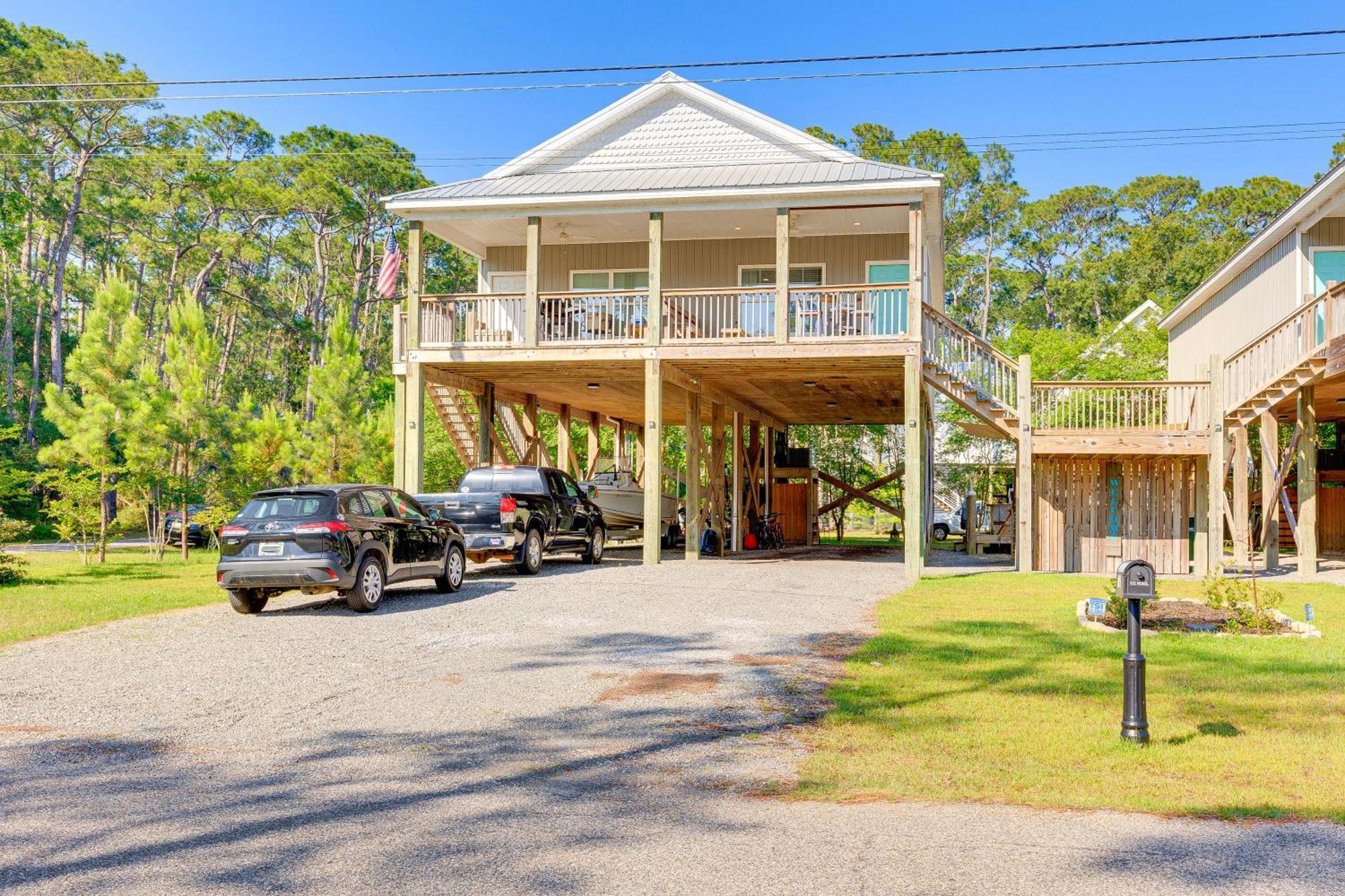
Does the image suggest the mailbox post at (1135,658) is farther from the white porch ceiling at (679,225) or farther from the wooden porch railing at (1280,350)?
the white porch ceiling at (679,225)

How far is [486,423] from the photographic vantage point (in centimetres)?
2373

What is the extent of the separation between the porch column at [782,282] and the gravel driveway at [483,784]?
8.83 metres

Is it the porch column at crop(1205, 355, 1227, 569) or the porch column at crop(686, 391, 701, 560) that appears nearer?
the porch column at crop(1205, 355, 1227, 569)

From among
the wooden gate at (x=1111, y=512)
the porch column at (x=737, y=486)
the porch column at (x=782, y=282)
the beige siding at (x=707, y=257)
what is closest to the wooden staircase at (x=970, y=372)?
the wooden gate at (x=1111, y=512)

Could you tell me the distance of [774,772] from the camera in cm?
634

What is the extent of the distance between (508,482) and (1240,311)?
56.2 ft

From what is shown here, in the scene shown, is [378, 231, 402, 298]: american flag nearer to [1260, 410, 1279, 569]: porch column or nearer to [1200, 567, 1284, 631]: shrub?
[1200, 567, 1284, 631]: shrub

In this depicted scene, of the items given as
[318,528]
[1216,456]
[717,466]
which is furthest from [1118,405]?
[318,528]

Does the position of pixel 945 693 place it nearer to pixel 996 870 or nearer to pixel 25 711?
pixel 996 870

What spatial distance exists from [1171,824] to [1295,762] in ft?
5.59

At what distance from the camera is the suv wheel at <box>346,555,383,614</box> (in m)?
12.6

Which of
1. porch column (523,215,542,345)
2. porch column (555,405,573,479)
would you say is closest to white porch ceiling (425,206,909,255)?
porch column (523,215,542,345)

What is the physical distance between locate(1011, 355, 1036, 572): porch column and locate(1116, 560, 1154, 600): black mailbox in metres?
13.1

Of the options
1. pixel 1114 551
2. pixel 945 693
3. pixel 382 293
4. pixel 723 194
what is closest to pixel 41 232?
pixel 382 293
